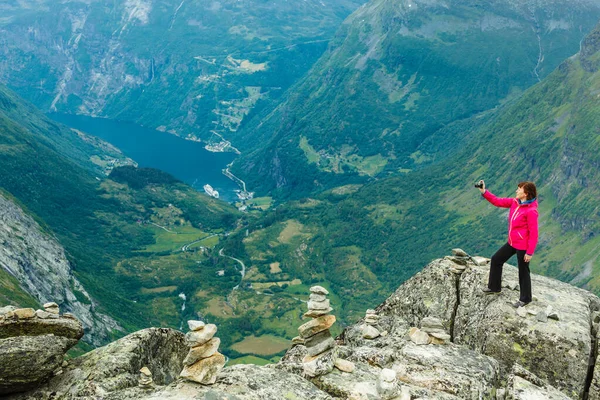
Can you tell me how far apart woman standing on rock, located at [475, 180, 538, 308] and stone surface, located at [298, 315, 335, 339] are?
11.0m

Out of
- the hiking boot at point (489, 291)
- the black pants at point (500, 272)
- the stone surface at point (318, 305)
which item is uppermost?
the black pants at point (500, 272)

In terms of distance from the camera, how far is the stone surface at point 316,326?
111 ft

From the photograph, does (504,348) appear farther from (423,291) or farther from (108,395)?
(108,395)

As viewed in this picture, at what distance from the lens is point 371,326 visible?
132 ft

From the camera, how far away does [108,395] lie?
2777cm

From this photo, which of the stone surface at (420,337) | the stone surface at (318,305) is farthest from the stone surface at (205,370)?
the stone surface at (420,337)

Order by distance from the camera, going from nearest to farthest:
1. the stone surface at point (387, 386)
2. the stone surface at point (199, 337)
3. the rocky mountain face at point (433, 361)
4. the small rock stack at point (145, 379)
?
the stone surface at point (387, 386) → the stone surface at point (199, 337) → the rocky mountain face at point (433, 361) → the small rock stack at point (145, 379)

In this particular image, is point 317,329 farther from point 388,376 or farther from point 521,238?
point 521,238

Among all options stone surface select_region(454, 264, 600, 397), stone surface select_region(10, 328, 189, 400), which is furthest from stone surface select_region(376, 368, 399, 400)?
stone surface select_region(10, 328, 189, 400)

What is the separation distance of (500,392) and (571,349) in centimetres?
535

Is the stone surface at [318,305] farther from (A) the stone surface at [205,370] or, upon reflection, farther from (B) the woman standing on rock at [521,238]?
(B) the woman standing on rock at [521,238]

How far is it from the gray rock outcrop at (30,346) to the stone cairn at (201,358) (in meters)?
6.70

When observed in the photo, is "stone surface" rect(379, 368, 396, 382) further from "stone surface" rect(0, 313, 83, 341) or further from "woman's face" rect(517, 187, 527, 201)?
"stone surface" rect(0, 313, 83, 341)

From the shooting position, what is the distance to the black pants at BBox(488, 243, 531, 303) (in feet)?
118
